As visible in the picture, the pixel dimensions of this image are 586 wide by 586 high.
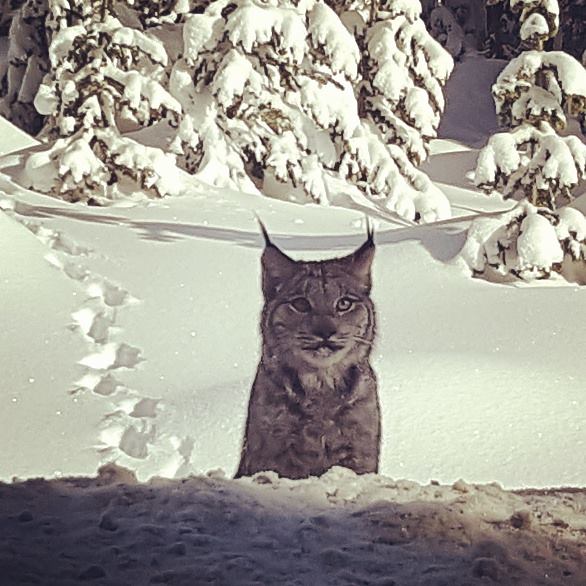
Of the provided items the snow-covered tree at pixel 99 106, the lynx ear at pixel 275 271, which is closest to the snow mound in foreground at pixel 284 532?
the lynx ear at pixel 275 271

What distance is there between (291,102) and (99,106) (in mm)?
1883

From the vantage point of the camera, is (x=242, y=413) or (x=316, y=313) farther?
(x=242, y=413)

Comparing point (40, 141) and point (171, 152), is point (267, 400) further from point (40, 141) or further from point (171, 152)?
point (40, 141)

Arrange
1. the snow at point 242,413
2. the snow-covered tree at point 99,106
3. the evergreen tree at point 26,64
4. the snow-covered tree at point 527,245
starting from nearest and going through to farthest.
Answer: the snow at point 242,413
the snow-covered tree at point 527,245
the snow-covered tree at point 99,106
the evergreen tree at point 26,64

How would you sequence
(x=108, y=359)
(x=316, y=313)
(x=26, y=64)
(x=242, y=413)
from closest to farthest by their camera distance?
(x=316, y=313) < (x=242, y=413) < (x=108, y=359) < (x=26, y=64)

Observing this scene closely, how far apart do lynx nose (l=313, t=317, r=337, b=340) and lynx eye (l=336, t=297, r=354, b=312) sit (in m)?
0.06

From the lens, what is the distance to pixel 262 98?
9.88 m

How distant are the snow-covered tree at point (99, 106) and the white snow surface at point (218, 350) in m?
0.70

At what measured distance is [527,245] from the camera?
23.2 ft

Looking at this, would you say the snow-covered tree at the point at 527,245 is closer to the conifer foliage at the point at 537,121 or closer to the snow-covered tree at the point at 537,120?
the conifer foliage at the point at 537,121

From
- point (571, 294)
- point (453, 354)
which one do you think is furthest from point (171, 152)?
point (453, 354)

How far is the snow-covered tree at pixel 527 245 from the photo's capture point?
7.05m

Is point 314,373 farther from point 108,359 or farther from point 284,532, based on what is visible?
point 108,359

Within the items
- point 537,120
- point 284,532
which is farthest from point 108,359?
point 537,120
